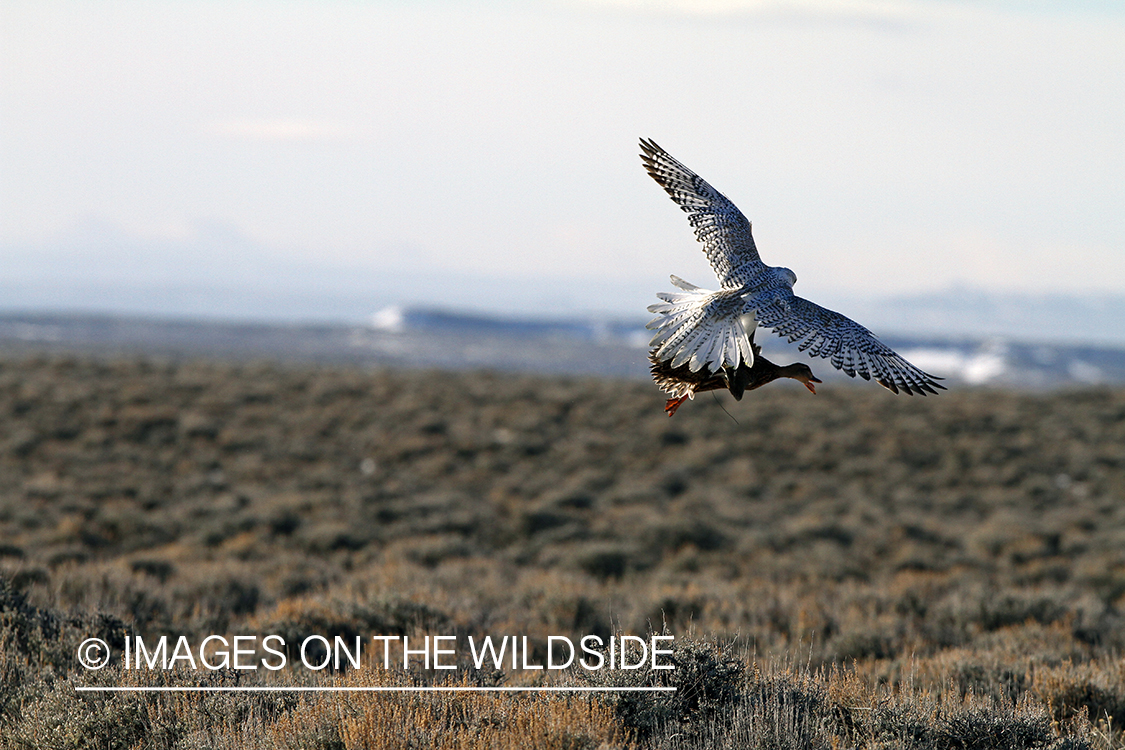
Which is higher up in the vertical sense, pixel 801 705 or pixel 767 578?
pixel 801 705

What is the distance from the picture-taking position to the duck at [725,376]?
4262 millimetres

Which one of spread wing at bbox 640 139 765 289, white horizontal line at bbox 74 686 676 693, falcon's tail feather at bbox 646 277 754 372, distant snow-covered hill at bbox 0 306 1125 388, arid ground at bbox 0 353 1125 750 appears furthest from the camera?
distant snow-covered hill at bbox 0 306 1125 388

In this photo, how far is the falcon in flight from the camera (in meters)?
4.23

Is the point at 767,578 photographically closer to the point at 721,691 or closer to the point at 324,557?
the point at 324,557

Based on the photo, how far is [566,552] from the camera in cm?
1466

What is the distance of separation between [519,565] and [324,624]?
6151 millimetres

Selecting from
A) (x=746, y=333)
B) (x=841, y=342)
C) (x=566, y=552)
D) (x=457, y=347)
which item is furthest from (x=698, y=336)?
(x=457, y=347)

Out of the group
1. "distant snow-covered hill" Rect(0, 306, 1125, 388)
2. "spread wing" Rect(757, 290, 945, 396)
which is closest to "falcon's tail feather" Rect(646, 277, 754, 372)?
"spread wing" Rect(757, 290, 945, 396)

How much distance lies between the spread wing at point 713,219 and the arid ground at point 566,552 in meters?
0.77

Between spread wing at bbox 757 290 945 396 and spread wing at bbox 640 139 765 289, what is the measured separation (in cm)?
33

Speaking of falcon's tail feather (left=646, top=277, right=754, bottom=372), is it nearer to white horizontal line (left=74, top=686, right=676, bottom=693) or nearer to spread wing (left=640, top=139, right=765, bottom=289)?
spread wing (left=640, top=139, right=765, bottom=289)

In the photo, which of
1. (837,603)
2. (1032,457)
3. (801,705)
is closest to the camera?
(801,705)

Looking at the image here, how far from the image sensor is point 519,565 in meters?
14.3

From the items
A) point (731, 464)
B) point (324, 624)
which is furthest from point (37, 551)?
point (731, 464)
